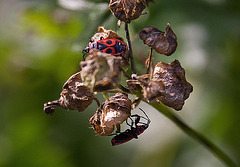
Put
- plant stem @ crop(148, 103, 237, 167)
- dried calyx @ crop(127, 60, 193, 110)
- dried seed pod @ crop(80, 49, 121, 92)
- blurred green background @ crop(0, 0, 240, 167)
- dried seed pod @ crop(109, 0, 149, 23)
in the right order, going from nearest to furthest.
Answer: dried seed pod @ crop(80, 49, 121, 92) → dried calyx @ crop(127, 60, 193, 110) → dried seed pod @ crop(109, 0, 149, 23) → plant stem @ crop(148, 103, 237, 167) → blurred green background @ crop(0, 0, 240, 167)

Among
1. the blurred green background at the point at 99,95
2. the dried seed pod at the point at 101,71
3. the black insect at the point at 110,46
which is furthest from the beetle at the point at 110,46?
the blurred green background at the point at 99,95

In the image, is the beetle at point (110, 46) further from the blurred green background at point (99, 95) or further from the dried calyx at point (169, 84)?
the blurred green background at point (99, 95)

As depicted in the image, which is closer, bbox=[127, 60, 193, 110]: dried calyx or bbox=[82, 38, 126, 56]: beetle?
bbox=[127, 60, 193, 110]: dried calyx

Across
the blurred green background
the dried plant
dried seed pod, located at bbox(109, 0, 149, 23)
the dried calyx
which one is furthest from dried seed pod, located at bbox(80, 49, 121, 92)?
the blurred green background

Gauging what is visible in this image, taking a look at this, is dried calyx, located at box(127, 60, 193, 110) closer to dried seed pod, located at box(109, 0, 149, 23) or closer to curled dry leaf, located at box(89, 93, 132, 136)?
curled dry leaf, located at box(89, 93, 132, 136)

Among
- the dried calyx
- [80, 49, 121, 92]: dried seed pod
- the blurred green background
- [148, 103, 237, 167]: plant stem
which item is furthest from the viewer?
the blurred green background

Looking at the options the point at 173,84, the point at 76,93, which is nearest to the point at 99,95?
the point at 76,93
